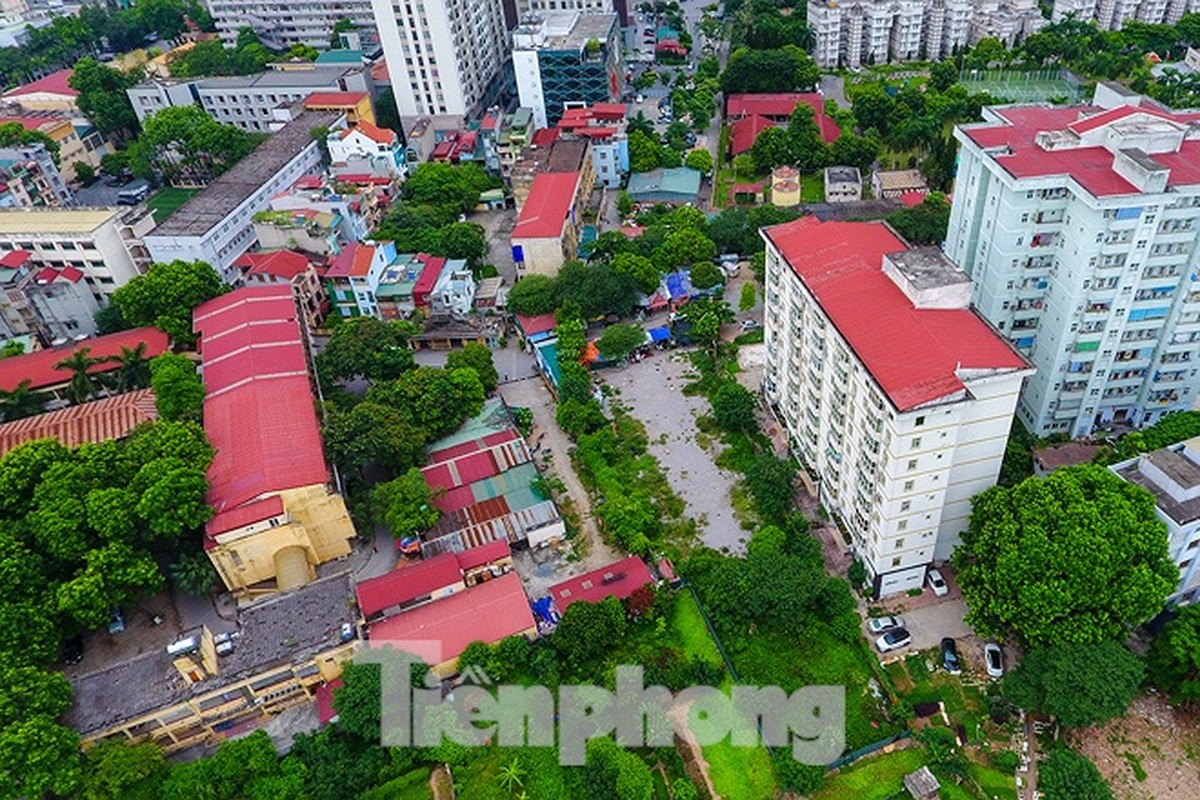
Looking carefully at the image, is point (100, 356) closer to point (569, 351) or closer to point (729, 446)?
point (569, 351)

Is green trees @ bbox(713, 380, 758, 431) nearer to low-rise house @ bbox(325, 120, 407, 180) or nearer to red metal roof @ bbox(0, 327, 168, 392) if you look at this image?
red metal roof @ bbox(0, 327, 168, 392)

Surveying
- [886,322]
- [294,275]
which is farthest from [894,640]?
[294,275]

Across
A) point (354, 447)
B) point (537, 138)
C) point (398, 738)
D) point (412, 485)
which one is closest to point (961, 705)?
point (398, 738)

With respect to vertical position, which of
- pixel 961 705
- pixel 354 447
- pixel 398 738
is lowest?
pixel 961 705

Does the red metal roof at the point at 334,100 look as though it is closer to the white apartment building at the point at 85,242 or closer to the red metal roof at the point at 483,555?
the white apartment building at the point at 85,242

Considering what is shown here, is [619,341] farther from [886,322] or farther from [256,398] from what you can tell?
[256,398]

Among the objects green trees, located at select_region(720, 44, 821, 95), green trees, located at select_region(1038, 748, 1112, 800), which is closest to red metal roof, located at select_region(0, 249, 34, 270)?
green trees, located at select_region(1038, 748, 1112, 800)

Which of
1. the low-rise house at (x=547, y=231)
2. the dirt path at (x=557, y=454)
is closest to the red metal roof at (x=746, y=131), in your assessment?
the low-rise house at (x=547, y=231)
